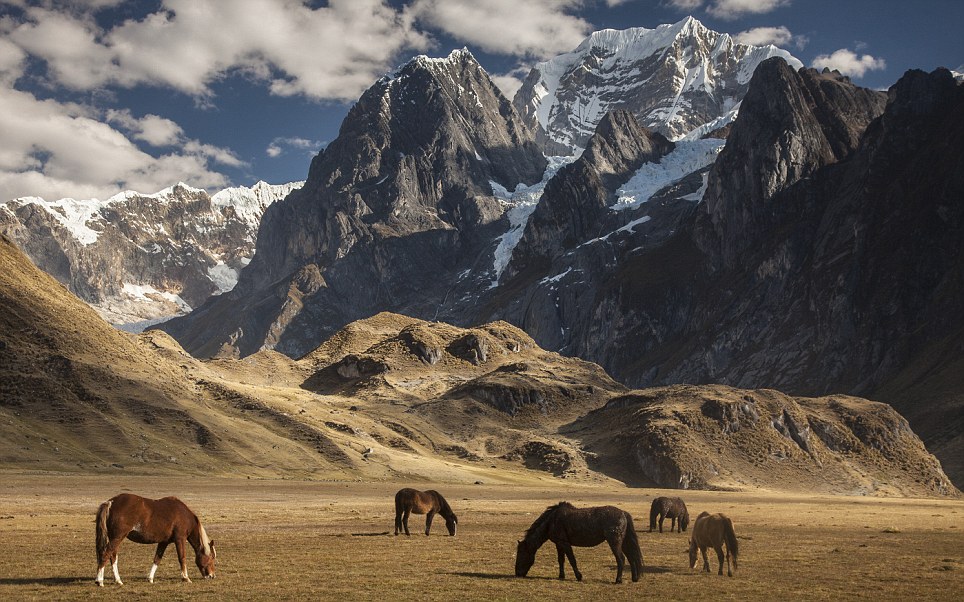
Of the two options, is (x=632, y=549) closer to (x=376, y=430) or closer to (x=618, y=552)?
(x=618, y=552)

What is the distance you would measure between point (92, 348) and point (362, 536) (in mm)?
109682

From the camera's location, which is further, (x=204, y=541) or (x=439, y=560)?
(x=439, y=560)

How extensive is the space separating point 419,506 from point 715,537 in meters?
18.4

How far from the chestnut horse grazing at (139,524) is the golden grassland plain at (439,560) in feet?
3.89

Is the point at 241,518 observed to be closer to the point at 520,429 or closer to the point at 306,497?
the point at 306,497

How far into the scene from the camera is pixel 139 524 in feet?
94.4

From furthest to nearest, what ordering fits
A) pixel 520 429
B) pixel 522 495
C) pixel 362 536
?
pixel 520 429
pixel 522 495
pixel 362 536

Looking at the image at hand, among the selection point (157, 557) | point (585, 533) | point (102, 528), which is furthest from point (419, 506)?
point (102, 528)

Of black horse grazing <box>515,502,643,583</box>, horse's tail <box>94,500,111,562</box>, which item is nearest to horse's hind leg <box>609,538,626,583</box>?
black horse grazing <box>515,502,643,583</box>

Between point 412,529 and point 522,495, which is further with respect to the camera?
point 522,495

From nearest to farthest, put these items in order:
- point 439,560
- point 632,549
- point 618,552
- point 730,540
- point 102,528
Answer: point 102,528 → point 618,552 → point 632,549 → point 730,540 → point 439,560

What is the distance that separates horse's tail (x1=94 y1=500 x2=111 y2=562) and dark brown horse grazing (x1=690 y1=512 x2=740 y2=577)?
20674 mm

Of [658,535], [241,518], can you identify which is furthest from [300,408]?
[658,535]

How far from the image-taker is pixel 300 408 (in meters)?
165
